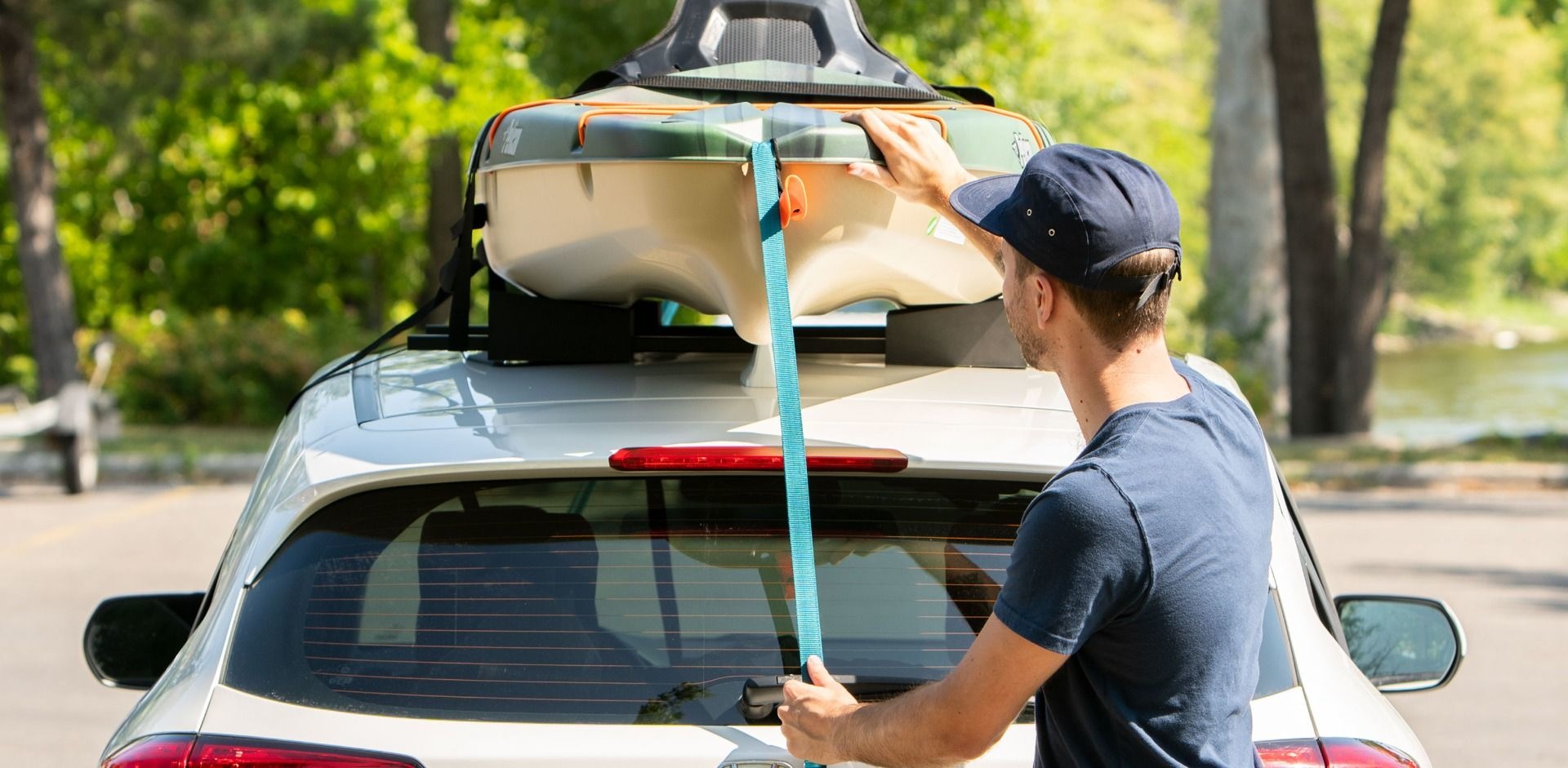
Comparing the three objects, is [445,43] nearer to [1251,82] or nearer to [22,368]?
[22,368]

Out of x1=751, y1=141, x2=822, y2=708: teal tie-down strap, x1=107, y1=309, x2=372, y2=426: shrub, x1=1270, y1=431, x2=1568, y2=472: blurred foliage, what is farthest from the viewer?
x1=107, y1=309, x2=372, y2=426: shrub

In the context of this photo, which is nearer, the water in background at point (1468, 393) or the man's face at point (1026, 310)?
the man's face at point (1026, 310)

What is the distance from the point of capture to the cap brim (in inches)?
77.2

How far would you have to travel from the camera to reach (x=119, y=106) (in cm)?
1852

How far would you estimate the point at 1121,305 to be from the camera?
1.88 m

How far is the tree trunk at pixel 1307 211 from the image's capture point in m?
15.1

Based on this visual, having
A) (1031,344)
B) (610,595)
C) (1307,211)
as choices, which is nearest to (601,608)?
(610,595)

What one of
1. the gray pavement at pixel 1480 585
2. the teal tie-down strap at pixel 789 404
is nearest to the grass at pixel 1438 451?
the gray pavement at pixel 1480 585

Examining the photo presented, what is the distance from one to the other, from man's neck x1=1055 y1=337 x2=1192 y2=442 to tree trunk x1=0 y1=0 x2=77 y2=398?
1593 centimetres

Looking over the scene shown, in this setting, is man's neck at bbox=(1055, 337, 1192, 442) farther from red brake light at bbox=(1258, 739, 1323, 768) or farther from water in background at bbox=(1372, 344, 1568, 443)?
water in background at bbox=(1372, 344, 1568, 443)

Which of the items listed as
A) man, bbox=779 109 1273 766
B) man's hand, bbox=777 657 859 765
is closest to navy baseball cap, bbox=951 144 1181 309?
man, bbox=779 109 1273 766

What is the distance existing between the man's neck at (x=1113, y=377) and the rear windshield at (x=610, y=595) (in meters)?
0.40

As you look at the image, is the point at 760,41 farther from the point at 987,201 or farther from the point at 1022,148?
the point at 987,201

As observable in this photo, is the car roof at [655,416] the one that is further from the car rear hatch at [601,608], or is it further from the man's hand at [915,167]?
the man's hand at [915,167]
